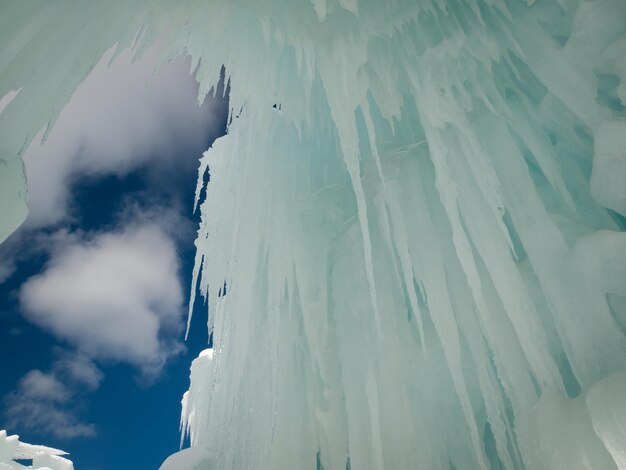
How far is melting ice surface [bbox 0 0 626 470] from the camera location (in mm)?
2223

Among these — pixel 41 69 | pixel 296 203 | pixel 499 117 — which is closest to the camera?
pixel 41 69

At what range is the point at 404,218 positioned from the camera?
3.41 m

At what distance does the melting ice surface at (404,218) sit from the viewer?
2223mm

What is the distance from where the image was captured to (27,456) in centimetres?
759

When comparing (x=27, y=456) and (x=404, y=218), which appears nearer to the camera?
(x=404, y=218)

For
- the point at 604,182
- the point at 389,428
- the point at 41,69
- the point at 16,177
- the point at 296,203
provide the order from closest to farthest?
the point at 16,177
the point at 41,69
the point at 604,182
the point at 389,428
the point at 296,203

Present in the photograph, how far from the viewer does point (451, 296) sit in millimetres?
3029

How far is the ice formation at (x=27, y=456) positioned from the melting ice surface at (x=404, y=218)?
5.54 m

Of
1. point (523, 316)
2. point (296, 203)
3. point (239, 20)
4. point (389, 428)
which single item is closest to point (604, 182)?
point (523, 316)

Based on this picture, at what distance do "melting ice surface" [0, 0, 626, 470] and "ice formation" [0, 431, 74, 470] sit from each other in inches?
218

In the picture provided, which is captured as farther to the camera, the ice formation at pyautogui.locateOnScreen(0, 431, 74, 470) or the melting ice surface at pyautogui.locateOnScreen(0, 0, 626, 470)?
the ice formation at pyautogui.locateOnScreen(0, 431, 74, 470)

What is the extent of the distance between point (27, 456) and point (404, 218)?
837 cm

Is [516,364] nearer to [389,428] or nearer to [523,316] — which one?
[523,316]

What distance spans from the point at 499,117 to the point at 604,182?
36.9 inches
